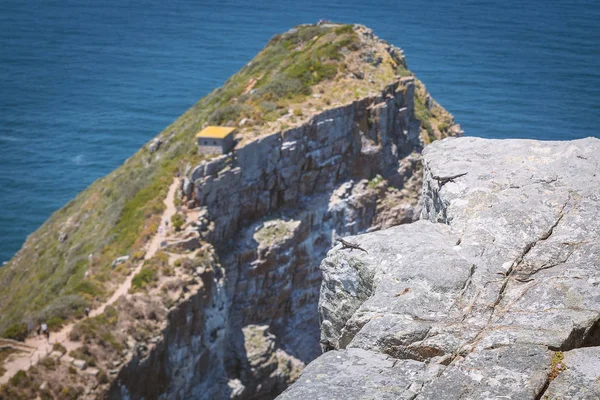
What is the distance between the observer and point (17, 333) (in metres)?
42.6

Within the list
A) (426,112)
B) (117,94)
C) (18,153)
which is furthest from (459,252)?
(117,94)

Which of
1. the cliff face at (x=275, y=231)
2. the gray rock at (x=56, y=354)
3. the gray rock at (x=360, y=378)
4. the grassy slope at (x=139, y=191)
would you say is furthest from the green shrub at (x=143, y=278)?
the gray rock at (x=360, y=378)

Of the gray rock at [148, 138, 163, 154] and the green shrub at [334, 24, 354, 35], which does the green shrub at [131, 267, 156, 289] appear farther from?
the green shrub at [334, 24, 354, 35]

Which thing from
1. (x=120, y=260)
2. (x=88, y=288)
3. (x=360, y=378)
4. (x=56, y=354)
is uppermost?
(x=120, y=260)

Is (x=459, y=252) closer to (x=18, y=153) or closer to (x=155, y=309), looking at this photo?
(x=155, y=309)

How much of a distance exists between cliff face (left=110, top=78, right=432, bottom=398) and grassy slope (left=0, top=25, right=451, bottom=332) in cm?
292

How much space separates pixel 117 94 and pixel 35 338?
99115 millimetres

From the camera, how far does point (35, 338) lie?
42.3 m

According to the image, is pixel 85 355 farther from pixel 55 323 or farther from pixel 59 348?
pixel 55 323

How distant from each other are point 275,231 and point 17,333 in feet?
74.7

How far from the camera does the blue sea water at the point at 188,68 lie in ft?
310

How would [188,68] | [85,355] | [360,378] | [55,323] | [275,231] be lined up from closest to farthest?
[360,378] < [85,355] < [55,323] < [275,231] < [188,68]

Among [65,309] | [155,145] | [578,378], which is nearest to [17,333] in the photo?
[65,309]

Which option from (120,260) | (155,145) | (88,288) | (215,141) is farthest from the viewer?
(155,145)
